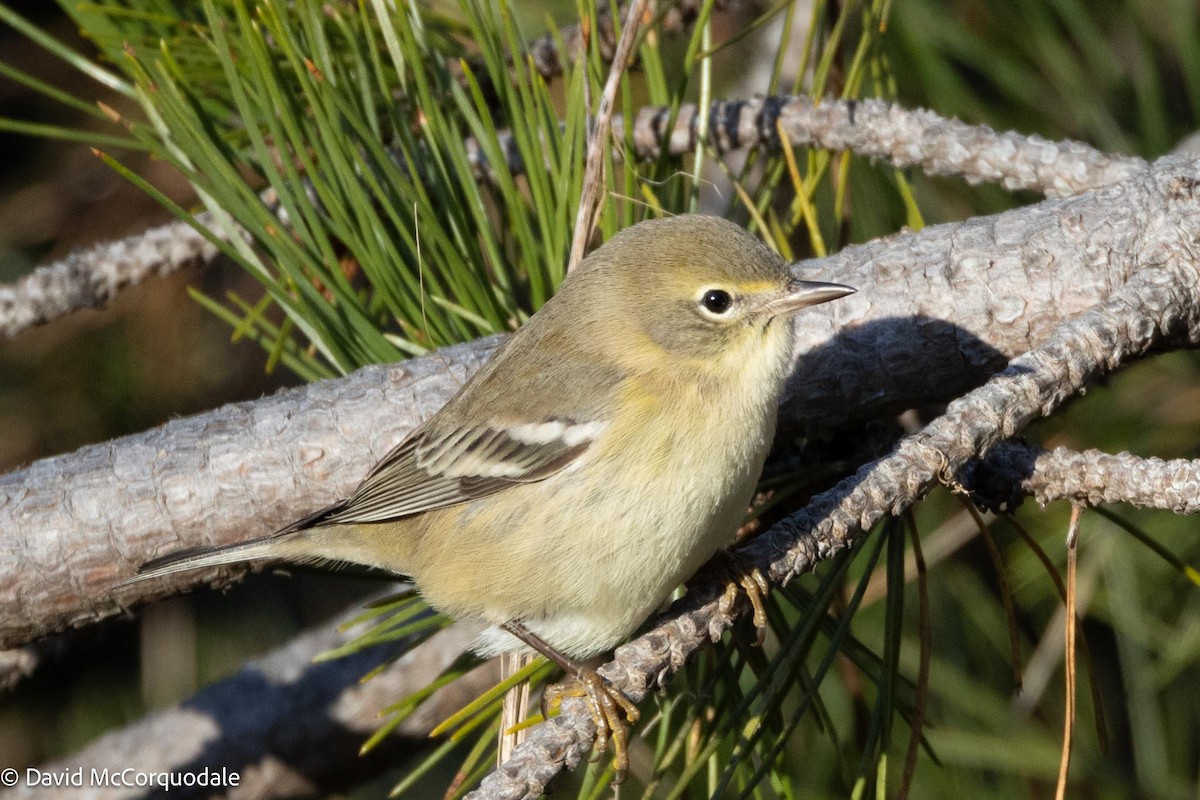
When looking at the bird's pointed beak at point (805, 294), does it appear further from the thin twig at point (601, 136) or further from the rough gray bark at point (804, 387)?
the thin twig at point (601, 136)

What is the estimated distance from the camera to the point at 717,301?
8.63ft

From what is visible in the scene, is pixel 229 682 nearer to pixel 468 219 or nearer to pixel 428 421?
pixel 428 421

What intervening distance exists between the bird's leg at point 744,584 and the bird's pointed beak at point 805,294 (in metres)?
0.56

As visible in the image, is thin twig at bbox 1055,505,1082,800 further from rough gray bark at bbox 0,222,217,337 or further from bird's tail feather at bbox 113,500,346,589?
rough gray bark at bbox 0,222,217,337

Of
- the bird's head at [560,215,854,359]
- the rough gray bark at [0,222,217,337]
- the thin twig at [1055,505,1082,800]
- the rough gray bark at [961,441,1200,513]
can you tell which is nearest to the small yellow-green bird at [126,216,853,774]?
the bird's head at [560,215,854,359]

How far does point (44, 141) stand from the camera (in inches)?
165

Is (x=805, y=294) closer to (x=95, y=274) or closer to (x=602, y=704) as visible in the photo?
(x=602, y=704)

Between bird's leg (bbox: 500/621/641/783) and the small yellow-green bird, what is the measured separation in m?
0.01

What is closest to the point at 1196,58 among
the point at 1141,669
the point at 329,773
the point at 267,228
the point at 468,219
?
the point at 1141,669

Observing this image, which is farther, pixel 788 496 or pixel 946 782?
pixel 946 782

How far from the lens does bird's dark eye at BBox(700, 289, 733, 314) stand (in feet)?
8.55

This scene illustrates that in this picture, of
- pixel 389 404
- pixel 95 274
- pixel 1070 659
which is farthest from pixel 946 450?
pixel 95 274

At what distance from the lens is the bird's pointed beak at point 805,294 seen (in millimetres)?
2331

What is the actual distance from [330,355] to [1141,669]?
92.7 inches
